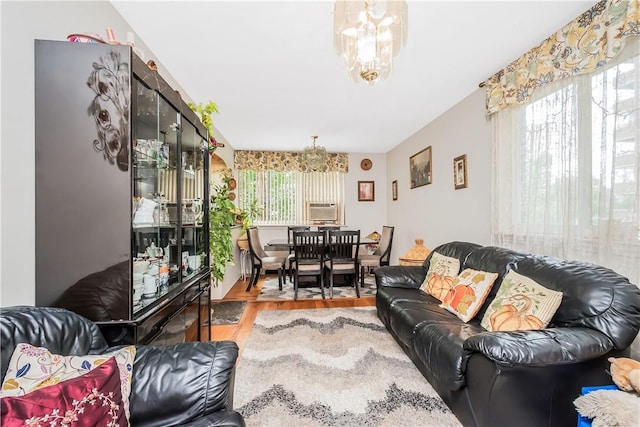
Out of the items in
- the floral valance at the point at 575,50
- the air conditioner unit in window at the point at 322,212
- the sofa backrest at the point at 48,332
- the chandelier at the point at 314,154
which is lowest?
the sofa backrest at the point at 48,332

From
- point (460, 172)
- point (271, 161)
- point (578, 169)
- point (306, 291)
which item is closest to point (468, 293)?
point (578, 169)

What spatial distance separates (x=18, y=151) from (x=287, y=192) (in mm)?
4701

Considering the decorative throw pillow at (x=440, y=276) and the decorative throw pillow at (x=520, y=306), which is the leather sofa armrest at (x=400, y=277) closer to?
the decorative throw pillow at (x=440, y=276)

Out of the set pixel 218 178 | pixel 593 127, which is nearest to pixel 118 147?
pixel 593 127

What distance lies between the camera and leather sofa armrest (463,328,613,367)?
4.07ft

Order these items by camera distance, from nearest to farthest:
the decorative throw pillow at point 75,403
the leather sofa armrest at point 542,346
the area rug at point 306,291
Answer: the decorative throw pillow at point 75,403
the leather sofa armrest at point 542,346
the area rug at point 306,291

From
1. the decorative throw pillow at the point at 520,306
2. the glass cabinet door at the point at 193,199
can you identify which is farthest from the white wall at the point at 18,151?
the decorative throw pillow at the point at 520,306

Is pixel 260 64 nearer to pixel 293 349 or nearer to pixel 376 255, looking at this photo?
pixel 293 349

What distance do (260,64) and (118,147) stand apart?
157cm

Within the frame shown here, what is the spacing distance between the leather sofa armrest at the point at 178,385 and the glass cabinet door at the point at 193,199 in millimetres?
962

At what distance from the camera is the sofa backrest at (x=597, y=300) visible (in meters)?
1.38

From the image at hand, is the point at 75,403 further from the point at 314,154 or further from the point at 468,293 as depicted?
the point at 314,154

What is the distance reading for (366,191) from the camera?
6.02 m

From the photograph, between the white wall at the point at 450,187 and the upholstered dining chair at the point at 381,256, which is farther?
the upholstered dining chair at the point at 381,256
